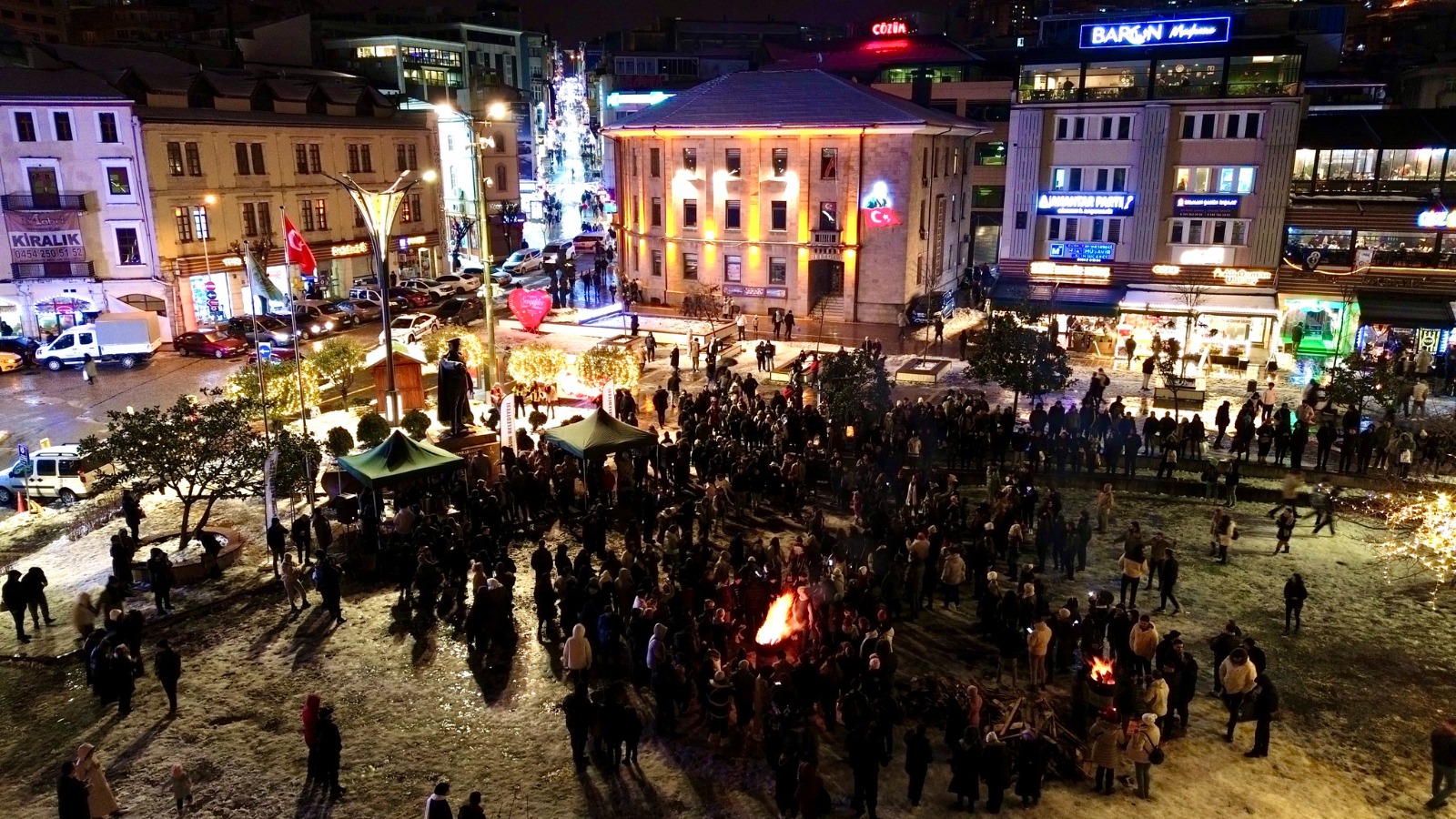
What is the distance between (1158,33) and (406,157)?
38615 millimetres

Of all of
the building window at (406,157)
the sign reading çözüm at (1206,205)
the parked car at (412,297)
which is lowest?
the parked car at (412,297)

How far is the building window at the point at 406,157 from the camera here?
54.2m

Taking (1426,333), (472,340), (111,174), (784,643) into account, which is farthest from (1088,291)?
(111,174)

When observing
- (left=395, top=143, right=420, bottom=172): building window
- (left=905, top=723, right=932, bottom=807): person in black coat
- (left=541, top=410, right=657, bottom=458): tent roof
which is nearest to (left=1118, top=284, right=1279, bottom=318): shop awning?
(left=541, top=410, right=657, bottom=458): tent roof

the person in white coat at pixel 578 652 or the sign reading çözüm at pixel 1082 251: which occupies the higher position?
the sign reading çözüm at pixel 1082 251

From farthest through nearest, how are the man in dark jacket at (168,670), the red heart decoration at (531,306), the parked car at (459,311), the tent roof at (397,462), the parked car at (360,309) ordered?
the parked car at (360,309), the parked car at (459,311), the red heart decoration at (531,306), the tent roof at (397,462), the man in dark jacket at (168,670)

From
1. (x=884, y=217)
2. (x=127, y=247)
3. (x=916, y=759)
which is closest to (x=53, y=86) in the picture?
(x=127, y=247)

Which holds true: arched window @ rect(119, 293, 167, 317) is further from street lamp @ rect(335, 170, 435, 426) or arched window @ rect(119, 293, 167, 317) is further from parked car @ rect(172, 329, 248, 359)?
street lamp @ rect(335, 170, 435, 426)

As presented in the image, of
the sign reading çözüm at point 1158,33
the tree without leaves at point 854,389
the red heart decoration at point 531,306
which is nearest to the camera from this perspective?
the tree without leaves at point 854,389

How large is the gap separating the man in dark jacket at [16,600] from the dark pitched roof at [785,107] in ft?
114

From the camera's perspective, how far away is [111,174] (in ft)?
136

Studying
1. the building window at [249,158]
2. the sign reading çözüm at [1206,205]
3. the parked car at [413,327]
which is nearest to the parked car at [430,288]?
the parked car at [413,327]

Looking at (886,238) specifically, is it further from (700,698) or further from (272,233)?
(700,698)

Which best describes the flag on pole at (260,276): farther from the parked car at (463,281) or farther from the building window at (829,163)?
the building window at (829,163)
